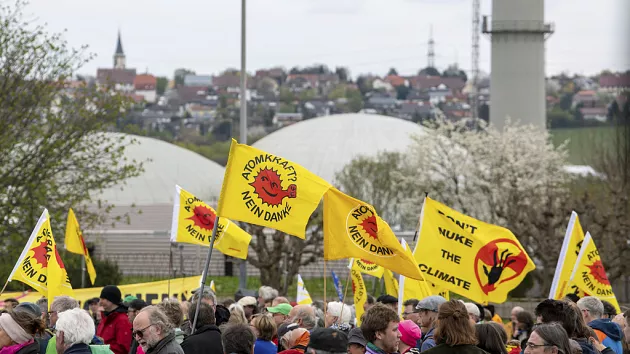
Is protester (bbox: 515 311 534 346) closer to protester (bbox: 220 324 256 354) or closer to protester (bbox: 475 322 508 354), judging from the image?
protester (bbox: 475 322 508 354)

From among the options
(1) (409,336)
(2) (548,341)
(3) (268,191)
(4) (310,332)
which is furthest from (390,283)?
(2) (548,341)

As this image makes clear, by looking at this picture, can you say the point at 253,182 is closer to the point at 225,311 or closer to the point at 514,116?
the point at 225,311

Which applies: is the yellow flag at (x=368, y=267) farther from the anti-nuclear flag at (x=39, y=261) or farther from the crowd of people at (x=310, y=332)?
the crowd of people at (x=310, y=332)

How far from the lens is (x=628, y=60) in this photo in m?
19.9

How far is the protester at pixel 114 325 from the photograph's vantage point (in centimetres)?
1241

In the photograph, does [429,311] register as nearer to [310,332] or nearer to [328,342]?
[310,332]

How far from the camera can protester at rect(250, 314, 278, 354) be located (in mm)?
10805

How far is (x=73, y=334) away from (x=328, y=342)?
1730 millimetres

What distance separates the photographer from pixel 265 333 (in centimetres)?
1086

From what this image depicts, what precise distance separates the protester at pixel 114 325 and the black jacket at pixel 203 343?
5.20 feet

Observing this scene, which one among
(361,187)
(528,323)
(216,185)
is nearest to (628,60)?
(528,323)

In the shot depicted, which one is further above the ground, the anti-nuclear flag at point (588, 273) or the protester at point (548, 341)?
the protester at point (548, 341)

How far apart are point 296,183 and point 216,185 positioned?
75432 mm

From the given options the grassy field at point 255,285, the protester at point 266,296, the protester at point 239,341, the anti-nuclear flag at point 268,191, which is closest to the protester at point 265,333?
the protester at point 239,341
